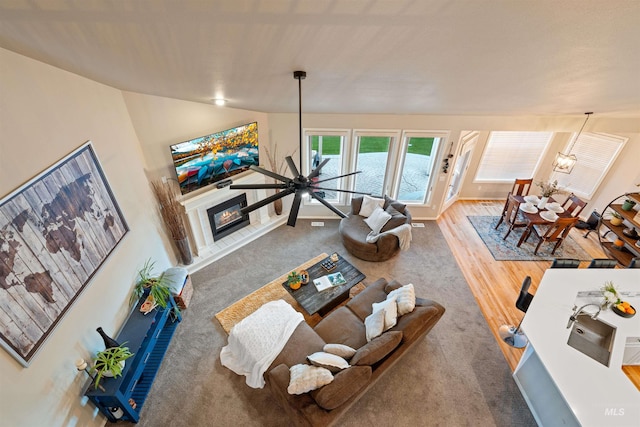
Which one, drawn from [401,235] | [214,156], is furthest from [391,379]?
[214,156]

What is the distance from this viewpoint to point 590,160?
19.8ft

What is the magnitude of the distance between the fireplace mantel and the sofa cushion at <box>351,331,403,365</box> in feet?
9.60

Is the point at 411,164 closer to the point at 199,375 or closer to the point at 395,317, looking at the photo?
the point at 395,317

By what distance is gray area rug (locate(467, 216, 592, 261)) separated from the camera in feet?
17.4

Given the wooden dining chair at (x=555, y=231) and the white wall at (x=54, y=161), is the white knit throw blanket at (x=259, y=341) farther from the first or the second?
the wooden dining chair at (x=555, y=231)

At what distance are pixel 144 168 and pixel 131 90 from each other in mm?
1027

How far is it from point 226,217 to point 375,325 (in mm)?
3564

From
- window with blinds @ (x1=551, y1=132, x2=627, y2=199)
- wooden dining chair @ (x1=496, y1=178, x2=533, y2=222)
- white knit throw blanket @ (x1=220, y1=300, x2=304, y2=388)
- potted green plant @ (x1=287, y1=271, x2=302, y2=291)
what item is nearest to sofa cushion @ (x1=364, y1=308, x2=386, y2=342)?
white knit throw blanket @ (x1=220, y1=300, x2=304, y2=388)

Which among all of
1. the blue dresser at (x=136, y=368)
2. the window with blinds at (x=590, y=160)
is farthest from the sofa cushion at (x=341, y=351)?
the window with blinds at (x=590, y=160)

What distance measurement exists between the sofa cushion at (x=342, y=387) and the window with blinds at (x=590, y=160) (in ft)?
21.4

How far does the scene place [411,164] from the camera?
8.02 m

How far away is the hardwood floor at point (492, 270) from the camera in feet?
13.7

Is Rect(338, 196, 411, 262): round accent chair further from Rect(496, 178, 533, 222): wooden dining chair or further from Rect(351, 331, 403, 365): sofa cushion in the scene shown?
Rect(496, 178, 533, 222): wooden dining chair

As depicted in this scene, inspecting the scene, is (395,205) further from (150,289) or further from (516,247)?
(150,289)
